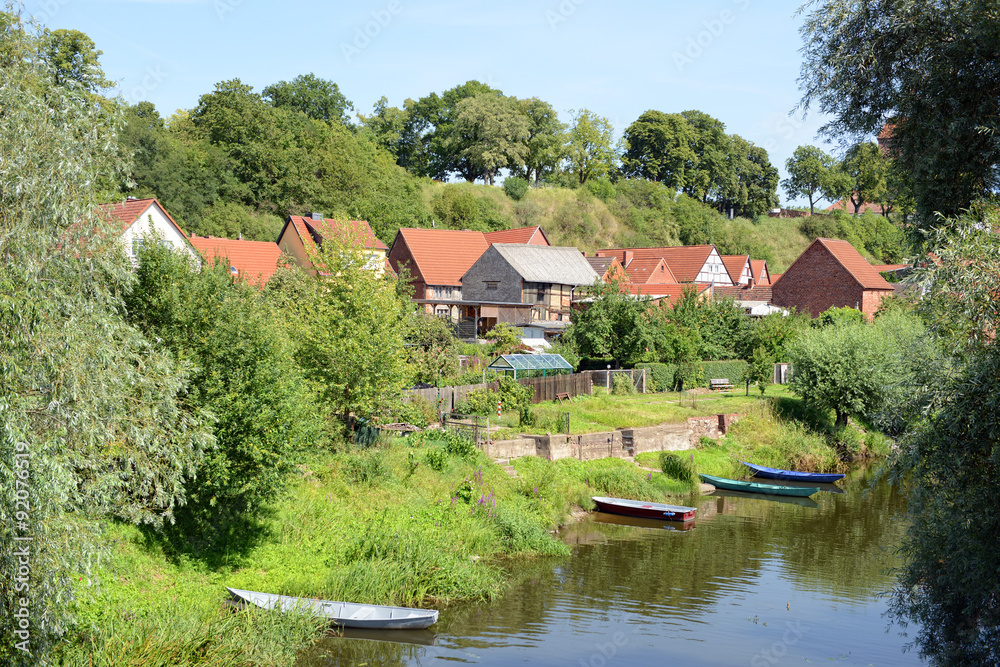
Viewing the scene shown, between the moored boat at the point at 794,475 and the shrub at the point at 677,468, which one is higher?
the shrub at the point at 677,468

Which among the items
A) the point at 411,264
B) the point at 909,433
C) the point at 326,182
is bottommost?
the point at 909,433

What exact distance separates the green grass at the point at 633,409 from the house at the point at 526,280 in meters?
15.8

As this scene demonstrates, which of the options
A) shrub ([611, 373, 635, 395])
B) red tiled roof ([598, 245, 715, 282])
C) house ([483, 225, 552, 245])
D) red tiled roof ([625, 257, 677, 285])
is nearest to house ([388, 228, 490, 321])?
house ([483, 225, 552, 245])

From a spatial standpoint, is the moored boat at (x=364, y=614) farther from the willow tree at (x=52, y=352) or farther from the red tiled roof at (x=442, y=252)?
the red tiled roof at (x=442, y=252)

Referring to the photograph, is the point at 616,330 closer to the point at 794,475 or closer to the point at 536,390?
the point at 536,390

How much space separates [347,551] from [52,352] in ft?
32.9

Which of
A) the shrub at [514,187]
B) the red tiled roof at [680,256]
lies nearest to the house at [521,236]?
the red tiled roof at [680,256]

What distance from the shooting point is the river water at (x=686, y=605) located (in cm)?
1641

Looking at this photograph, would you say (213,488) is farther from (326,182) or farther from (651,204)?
Result: (651,204)

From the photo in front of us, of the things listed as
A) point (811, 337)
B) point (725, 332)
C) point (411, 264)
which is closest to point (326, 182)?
point (411, 264)

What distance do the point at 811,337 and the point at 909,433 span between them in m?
26.9

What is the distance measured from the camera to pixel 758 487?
31641 millimetres

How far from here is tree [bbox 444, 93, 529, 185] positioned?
82.5m

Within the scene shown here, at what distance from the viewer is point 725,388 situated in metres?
45.2
